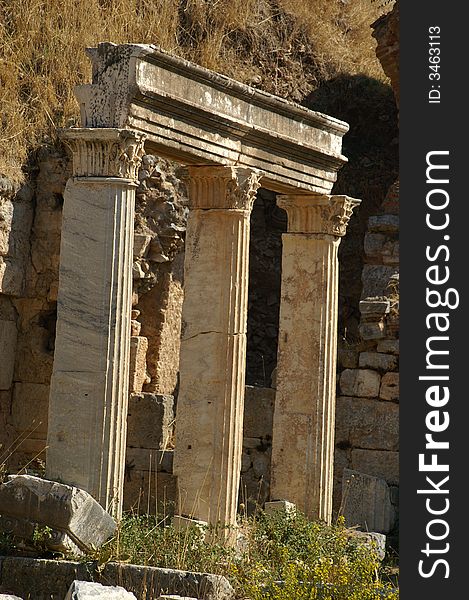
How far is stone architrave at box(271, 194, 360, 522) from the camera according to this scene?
1498 cm

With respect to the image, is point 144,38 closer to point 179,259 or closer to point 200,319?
point 179,259

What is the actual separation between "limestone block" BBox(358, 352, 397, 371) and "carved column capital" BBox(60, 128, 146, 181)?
702 cm

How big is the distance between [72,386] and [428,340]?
12.9 ft

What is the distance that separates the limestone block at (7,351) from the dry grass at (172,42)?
1.79m

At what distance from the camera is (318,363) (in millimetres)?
15086

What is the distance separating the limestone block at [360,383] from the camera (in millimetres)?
18094

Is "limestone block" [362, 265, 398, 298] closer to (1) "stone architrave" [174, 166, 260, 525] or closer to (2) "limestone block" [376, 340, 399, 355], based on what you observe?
(2) "limestone block" [376, 340, 399, 355]

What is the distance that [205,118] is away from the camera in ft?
42.9

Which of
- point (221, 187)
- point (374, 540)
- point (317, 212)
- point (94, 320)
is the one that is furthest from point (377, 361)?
point (94, 320)

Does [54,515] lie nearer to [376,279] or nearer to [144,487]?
[144,487]

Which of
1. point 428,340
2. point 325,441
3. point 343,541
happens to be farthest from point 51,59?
point 428,340

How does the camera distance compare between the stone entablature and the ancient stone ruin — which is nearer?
the ancient stone ruin

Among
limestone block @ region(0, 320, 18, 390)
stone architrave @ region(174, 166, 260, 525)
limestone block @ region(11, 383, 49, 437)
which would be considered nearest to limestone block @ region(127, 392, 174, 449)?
limestone block @ region(11, 383, 49, 437)

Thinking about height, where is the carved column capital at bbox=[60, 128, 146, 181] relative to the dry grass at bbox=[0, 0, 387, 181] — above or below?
below
